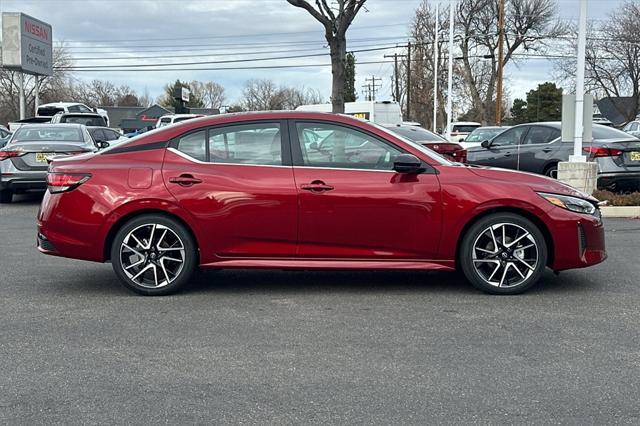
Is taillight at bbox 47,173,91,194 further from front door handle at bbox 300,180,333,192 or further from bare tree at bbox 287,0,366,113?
bare tree at bbox 287,0,366,113

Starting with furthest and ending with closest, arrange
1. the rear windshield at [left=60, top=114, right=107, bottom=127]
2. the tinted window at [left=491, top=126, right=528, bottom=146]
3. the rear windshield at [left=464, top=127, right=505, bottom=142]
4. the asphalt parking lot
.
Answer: the rear windshield at [left=60, top=114, right=107, bottom=127]
the rear windshield at [left=464, top=127, right=505, bottom=142]
the tinted window at [left=491, top=126, right=528, bottom=146]
the asphalt parking lot

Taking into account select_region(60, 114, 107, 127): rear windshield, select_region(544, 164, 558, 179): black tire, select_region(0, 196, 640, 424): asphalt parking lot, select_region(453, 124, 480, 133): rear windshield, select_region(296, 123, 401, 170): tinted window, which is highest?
select_region(453, 124, 480, 133): rear windshield

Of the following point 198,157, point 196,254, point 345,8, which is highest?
point 345,8

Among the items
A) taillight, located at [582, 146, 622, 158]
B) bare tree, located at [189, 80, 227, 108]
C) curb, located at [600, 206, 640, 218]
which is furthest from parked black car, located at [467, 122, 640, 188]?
bare tree, located at [189, 80, 227, 108]

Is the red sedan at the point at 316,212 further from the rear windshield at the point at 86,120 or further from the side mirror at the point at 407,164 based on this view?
the rear windshield at the point at 86,120

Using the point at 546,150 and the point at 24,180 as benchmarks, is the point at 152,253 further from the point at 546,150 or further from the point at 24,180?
the point at 546,150

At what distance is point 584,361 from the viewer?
14.6ft

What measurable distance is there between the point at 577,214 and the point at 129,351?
376 cm

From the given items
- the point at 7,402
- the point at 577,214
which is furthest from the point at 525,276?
the point at 7,402

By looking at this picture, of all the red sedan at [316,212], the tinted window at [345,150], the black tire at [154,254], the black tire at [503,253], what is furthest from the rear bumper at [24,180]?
the black tire at [503,253]

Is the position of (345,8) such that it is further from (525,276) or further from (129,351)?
(129,351)

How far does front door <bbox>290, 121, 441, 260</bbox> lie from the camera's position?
597cm

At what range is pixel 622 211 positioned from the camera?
441 inches

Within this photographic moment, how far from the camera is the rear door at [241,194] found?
19.7 ft
